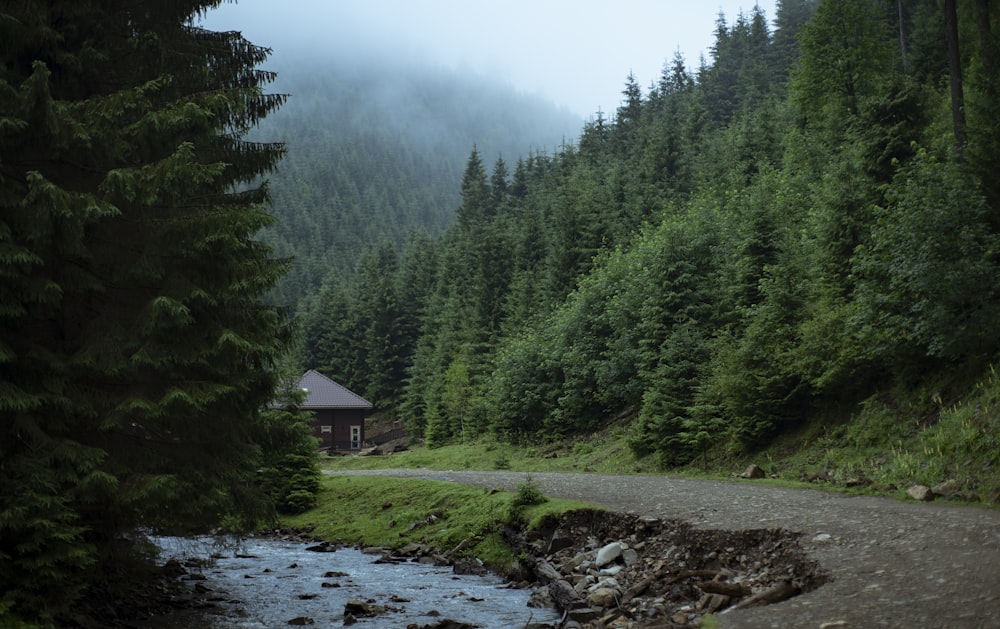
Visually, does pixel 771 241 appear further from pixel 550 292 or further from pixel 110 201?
pixel 550 292

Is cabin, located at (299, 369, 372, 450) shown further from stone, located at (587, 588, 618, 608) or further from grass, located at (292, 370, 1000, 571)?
stone, located at (587, 588, 618, 608)

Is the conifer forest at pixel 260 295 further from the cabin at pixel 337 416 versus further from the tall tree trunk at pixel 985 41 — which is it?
the cabin at pixel 337 416

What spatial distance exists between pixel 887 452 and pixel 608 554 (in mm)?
9683

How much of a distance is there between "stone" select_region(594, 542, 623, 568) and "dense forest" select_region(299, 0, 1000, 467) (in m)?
10.4

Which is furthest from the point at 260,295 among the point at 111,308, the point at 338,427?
the point at 338,427

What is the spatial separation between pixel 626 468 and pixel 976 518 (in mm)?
18382

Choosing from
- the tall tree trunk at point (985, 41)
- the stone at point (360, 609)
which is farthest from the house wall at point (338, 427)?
the tall tree trunk at point (985, 41)

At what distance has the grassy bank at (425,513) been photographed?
18.8 m

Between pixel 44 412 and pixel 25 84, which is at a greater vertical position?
pixel 25 84

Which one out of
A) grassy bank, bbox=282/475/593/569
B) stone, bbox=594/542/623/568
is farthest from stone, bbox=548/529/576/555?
stone, bbox=594/542/623/568

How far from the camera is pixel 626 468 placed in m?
29.2

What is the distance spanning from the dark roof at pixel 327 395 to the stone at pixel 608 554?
177 feet

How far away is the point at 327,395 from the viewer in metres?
67.6

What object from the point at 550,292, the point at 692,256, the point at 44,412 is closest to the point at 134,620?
the point at 44,412
